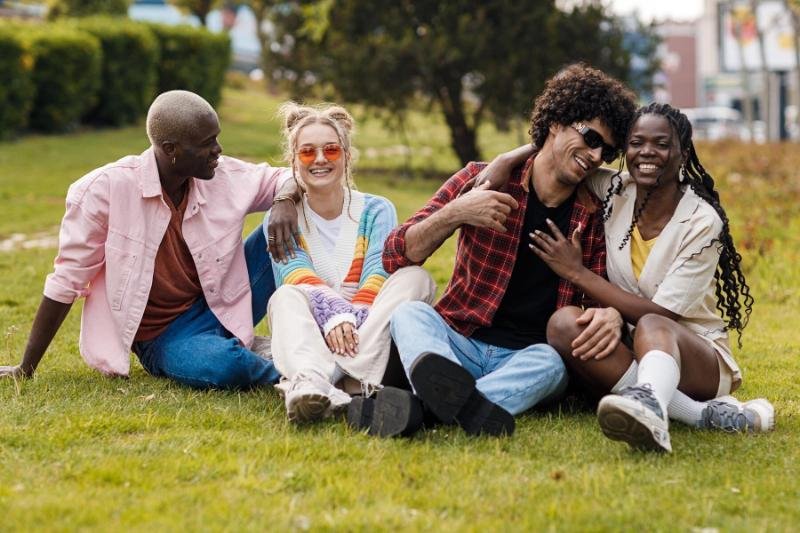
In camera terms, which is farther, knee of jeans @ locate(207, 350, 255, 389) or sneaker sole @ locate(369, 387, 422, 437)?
knee of jeans @ locate(207, 350, 255, 389)

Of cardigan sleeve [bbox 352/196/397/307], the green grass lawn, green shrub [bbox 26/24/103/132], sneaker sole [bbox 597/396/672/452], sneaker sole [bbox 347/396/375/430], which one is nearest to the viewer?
the green grass lawn

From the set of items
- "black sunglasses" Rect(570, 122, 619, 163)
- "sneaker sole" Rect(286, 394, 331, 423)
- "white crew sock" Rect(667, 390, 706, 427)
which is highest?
"black sunglasses" Rect(570, 122, 619, 163)

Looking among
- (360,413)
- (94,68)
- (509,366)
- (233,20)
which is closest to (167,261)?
(360,413)

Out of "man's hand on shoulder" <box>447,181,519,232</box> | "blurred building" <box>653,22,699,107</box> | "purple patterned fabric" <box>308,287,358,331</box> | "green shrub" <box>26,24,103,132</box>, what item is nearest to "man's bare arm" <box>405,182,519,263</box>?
"man's hand on shoulder" <box>447,181,519,232</box>

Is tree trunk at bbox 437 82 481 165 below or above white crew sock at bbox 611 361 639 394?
below

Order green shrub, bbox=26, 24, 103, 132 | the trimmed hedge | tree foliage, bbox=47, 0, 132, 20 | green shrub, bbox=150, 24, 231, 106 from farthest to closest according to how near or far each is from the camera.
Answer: tree foliage, bbox=47, 0, 132, 20, green shrub, bbox=150, 24, 231, 106, green shrub, bbox=26, 24, 103, 132, the trimmed hedge

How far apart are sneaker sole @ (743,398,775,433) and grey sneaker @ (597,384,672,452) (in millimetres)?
672

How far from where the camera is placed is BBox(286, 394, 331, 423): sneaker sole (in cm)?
463

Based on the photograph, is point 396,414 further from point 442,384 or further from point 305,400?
point 305,400

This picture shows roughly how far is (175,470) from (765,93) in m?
24.4

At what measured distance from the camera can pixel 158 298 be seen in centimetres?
570

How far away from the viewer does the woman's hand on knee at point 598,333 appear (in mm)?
4723

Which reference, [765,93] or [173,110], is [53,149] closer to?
[173,110]

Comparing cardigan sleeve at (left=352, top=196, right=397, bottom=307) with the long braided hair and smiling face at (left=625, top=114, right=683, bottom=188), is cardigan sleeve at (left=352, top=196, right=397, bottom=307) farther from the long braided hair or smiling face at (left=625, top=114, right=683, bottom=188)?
smiling face at (left=625, top=114, right=683, bottom=188)
